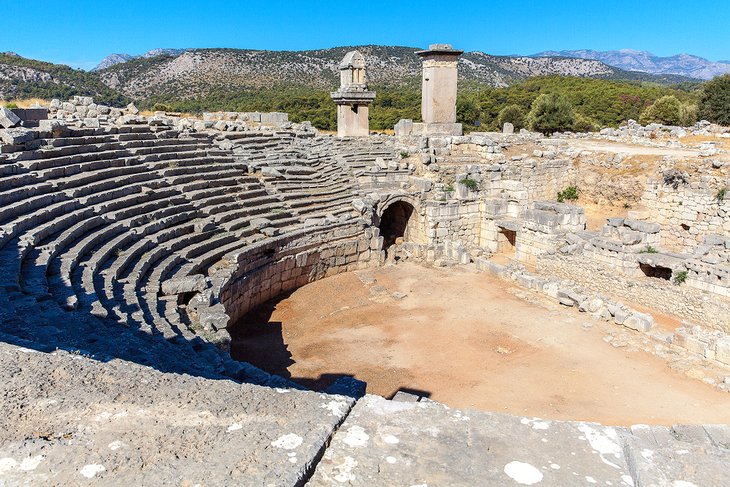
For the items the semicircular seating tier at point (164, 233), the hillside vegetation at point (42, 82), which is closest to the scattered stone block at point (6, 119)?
the semicircular seating tier at point (164, 233)

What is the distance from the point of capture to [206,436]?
3.22 m

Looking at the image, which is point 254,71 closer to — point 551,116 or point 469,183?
point 551,116

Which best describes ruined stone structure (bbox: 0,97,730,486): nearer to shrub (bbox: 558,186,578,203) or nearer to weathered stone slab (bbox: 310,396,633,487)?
weathered stone slab (bbox: 310,396,633,487)

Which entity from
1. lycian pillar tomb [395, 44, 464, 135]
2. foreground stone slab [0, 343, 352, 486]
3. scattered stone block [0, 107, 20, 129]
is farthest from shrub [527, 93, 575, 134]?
foreground stone slab [0, 343, 352, 486]

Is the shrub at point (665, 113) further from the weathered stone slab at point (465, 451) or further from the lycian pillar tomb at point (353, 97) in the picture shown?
the weathered stone slab at point (465, 451)

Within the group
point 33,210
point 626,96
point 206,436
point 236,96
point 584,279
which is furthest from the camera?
point 236,96

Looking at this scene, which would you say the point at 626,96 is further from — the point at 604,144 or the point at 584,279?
the point at 584,279

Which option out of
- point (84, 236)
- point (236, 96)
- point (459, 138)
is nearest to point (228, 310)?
point (84, 236)

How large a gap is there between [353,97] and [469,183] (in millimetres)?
6360

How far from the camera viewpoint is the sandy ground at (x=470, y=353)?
31.2 ft

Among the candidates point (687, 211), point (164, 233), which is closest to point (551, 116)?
point (687, 211)

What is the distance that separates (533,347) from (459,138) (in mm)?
11072

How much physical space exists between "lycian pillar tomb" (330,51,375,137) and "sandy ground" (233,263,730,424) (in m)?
8.65

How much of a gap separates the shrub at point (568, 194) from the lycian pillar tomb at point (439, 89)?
4703 millimetres
